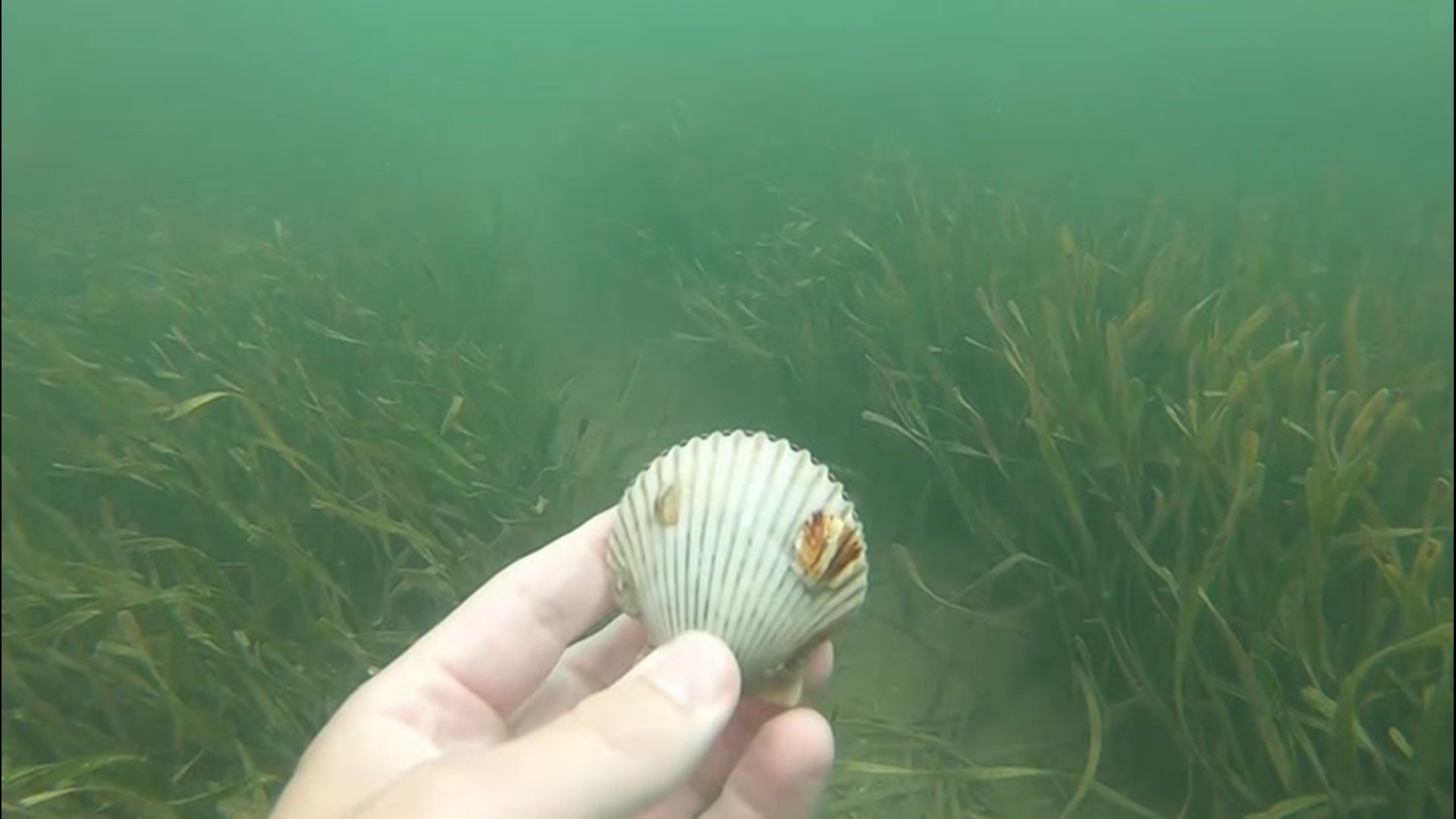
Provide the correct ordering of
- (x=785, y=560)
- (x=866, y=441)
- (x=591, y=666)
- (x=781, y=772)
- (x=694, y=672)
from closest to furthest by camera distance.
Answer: (x=694, y=672) < (x=781, y=772) < (x=785, y=560) < (x=591, y=666) < (x=866, y=441)

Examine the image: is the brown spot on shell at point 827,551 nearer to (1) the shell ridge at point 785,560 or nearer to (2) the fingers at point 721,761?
(1) the shell ridge at point 785,560

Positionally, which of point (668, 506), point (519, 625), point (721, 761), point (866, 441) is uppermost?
point (668, 506)

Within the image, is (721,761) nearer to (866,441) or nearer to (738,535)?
(738,535)

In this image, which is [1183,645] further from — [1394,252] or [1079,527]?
[1394,252]

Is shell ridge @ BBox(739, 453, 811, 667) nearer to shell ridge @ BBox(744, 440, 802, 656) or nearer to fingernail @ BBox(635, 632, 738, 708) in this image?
shell ridge @ BBox(744, 440, 802, 656)

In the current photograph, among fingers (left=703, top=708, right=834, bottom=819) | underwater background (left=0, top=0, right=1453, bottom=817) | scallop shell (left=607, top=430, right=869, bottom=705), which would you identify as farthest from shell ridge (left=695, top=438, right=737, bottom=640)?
underwater background (left=0, top=0, right=1453, bottom=817)

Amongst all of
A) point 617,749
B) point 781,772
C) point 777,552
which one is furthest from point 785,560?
point 617,749

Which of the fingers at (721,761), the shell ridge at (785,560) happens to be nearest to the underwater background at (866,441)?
the fingers at (721,761)
